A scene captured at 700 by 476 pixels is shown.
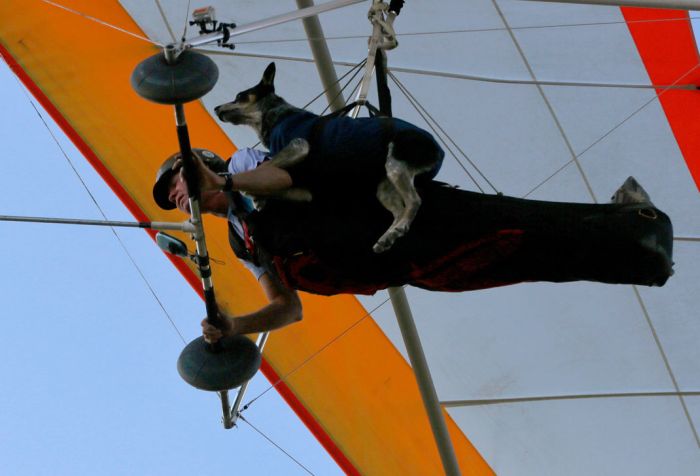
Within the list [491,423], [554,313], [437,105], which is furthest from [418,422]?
[437,105]

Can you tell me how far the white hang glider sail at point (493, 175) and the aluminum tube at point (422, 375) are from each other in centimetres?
93

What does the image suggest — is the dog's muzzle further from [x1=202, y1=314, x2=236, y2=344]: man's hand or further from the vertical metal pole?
the vertical metal pole

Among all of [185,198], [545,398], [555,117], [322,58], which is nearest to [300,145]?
[185,198]

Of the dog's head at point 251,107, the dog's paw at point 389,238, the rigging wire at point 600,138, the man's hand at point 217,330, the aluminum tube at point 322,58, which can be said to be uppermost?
the aluminum tube at point 322,58

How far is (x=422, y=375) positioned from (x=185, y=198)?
1875 mm

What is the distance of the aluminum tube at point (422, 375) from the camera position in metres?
6.33

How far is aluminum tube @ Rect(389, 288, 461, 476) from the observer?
633 centimetres

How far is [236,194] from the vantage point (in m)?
4.93

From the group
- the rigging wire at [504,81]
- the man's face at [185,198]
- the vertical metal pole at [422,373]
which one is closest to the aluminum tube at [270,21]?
the man's face at [185,198]

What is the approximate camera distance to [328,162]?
4.80 m

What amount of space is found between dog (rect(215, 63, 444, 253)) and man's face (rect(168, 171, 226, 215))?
0.24m

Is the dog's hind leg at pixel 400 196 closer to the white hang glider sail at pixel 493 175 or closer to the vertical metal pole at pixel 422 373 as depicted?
the vertical metal pole at pixel 422 373

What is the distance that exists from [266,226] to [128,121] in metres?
2.40

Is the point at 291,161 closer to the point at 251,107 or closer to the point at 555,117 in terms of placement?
the point at 251,107
